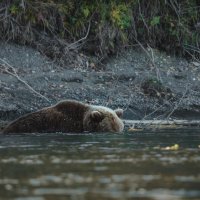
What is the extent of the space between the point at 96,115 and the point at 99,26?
218 inches

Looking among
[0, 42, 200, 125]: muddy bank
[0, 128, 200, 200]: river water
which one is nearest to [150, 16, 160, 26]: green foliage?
[0, 42, 200, 125]: muddy bank

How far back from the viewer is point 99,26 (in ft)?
59.4

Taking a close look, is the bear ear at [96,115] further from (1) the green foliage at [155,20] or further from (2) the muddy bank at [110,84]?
(1) the green foliage at [155,20]

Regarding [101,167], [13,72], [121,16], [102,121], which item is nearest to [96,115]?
[102,121]

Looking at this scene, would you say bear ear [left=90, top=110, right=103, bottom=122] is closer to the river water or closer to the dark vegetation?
the river water

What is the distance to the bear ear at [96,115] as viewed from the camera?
12.9 metres

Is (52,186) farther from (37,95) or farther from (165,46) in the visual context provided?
(165,46)

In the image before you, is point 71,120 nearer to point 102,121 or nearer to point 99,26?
point 102,121

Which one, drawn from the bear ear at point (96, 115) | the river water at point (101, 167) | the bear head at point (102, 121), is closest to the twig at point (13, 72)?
the bear head at point (102, 121)

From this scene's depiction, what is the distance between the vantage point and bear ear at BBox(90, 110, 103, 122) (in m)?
12.9

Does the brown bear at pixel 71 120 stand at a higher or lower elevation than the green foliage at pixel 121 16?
lower

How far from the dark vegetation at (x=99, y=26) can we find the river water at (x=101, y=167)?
19.4 feet

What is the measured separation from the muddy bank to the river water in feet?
11.3

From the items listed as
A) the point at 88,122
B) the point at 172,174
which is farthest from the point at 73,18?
the point at 172,174
